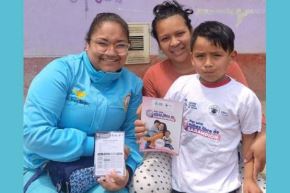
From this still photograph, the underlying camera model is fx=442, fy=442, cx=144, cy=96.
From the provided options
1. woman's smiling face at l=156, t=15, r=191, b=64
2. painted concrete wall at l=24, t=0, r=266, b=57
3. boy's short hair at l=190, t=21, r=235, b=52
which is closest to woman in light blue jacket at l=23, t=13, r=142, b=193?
woman's smiling face at l=156, t=15, r=191, b=64

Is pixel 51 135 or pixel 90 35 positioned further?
pixel 90 35

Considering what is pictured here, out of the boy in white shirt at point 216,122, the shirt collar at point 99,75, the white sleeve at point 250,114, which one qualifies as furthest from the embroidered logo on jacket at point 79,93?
the white sleeve at point 250,114

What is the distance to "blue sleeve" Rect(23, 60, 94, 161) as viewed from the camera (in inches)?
94.7

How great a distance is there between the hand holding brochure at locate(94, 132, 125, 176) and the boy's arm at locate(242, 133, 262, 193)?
69cm

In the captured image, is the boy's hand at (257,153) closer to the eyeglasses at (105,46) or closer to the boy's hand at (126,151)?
the boy's hand at (126,151)

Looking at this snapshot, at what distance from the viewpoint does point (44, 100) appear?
2.44 m

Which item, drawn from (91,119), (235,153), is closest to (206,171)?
(235,153)

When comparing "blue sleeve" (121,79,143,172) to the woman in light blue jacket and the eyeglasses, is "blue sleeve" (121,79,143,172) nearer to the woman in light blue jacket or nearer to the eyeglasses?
the woman in light blue jacket

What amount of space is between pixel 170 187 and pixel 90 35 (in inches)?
39.6

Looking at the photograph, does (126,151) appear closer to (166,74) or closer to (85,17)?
(166,74)

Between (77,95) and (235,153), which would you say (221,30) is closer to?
(235,153)

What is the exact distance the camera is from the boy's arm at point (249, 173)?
2.43 meters

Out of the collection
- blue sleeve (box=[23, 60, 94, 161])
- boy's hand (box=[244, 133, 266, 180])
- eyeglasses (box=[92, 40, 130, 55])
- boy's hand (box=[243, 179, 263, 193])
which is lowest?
boy's hand (box=[243, 179, 263, 193])

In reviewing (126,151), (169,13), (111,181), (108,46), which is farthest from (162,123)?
(169,13)
